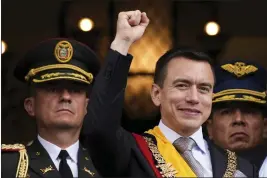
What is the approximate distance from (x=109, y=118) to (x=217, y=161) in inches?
21.9

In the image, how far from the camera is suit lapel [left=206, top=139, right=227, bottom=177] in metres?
4.04

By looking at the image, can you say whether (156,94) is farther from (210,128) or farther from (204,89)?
(210,128)

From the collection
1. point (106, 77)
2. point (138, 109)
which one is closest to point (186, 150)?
point (106, 77)

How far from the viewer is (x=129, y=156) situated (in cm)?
385

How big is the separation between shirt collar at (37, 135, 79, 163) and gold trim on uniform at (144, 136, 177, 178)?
24.1 inches

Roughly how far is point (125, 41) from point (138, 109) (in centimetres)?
195

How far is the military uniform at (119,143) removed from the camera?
3709mm

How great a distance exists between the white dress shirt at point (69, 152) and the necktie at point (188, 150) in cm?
66

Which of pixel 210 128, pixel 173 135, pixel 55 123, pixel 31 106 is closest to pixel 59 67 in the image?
pixel 31 106

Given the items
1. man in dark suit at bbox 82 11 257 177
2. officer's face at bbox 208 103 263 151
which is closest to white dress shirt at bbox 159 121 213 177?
man in dark suit at bbox 82 11 257 177

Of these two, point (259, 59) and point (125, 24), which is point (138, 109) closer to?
point (259, 59)

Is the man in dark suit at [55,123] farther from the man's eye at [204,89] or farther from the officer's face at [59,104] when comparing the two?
the man's eye at [204,89]

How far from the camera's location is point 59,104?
4.53 meters

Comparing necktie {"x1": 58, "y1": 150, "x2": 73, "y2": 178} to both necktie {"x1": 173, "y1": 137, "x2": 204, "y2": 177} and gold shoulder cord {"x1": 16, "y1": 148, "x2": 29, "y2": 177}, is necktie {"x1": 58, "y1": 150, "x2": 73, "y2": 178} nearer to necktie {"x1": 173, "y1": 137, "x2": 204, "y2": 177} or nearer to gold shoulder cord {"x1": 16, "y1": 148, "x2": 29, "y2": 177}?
gold shoulder cord {"x1": 16, "y1": 148, "x2": 29, "y2": 177}
